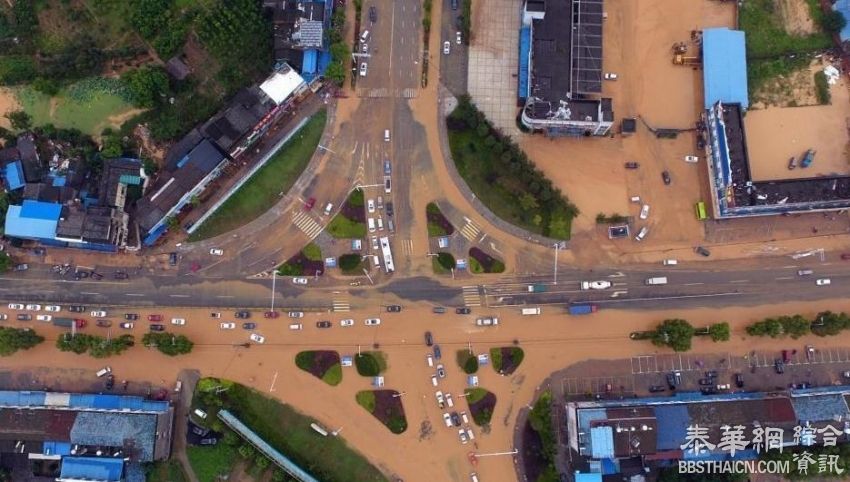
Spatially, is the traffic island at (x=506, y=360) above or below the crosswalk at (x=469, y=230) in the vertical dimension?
below

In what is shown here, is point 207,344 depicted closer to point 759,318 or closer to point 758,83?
point 759,318

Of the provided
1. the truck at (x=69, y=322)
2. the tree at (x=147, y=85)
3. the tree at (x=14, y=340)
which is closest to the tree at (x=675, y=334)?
the tree at (x=147, y=85)

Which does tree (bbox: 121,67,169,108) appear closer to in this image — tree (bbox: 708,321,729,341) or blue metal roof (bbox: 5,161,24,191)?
blue metal roof (bbox: 5,161,24,191)

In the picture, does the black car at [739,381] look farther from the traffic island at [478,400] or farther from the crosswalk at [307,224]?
the crosswalk at [307,224]

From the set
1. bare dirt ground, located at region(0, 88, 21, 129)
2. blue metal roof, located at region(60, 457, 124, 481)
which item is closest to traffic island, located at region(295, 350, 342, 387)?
blue metal roof, located at region(60, 457, 124, 481)

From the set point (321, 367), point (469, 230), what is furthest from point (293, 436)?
point (469, 230)

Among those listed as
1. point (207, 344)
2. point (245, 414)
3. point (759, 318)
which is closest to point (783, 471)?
point (759, 318)
